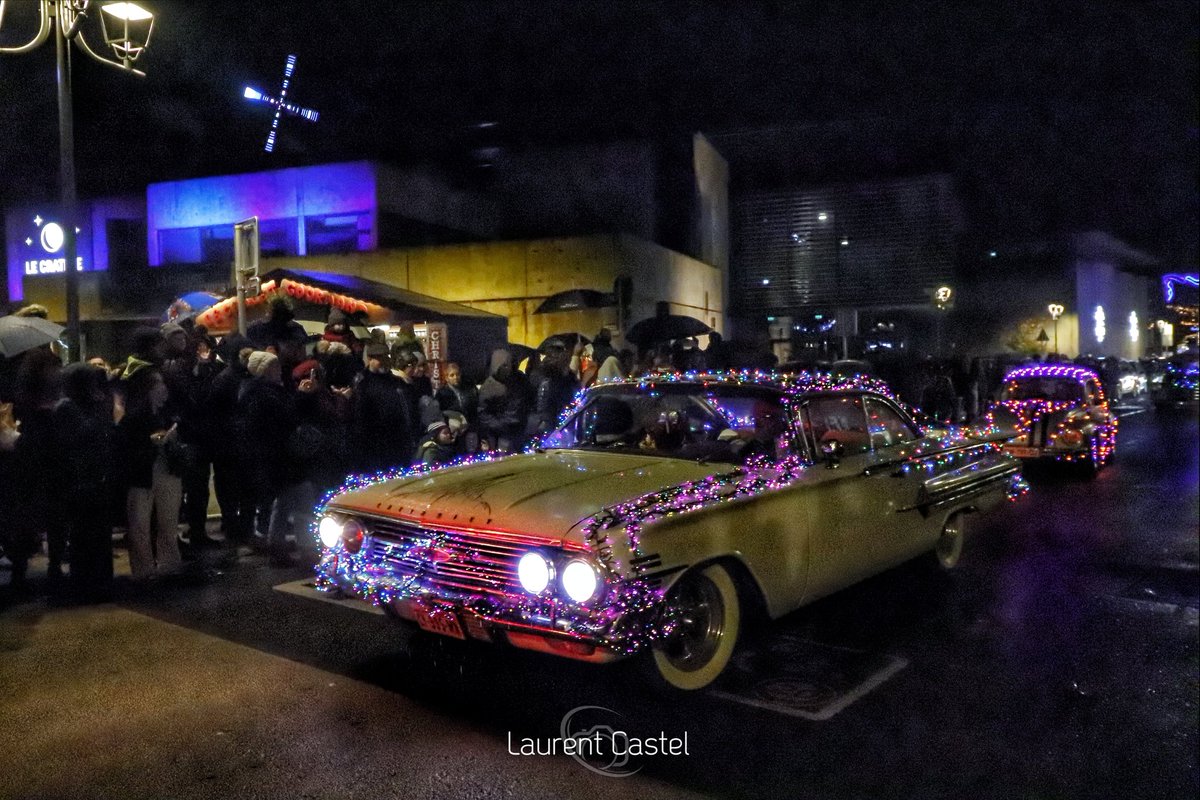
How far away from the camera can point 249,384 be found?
7.22 meters

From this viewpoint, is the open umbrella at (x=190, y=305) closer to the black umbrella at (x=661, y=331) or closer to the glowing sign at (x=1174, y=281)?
the black umbrella at (x=661, y=331)

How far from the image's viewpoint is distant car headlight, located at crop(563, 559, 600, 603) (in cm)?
397

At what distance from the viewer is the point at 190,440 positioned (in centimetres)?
764

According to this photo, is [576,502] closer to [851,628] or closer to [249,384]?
[851,628]

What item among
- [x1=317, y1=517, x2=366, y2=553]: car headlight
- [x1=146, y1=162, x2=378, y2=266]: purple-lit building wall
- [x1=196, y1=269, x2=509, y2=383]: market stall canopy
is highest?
[x1=146, y1=162, x2=378, y2=266]: purple-lit building wall

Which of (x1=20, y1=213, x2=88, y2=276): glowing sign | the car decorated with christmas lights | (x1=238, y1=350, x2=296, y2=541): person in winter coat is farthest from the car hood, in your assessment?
(x1=20, y1=213, x2=88, y2=276): glowing sign

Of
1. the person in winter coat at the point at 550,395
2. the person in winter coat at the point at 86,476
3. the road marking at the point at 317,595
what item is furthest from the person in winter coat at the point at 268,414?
the person in winter coat at the point at 550,395

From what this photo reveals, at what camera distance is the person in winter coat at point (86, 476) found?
6301mm

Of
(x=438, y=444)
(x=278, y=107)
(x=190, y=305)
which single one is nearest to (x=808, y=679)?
(x=438, y=444)

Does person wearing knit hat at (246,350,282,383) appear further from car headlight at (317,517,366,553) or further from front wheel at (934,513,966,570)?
front wheel at (934,513,966,570)

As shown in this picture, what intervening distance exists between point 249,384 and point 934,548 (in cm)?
524

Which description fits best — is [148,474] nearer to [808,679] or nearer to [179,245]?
[808,679]

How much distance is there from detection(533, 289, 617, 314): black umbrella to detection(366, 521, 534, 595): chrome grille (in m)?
13.3

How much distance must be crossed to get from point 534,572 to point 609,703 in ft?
Result: 3.06
